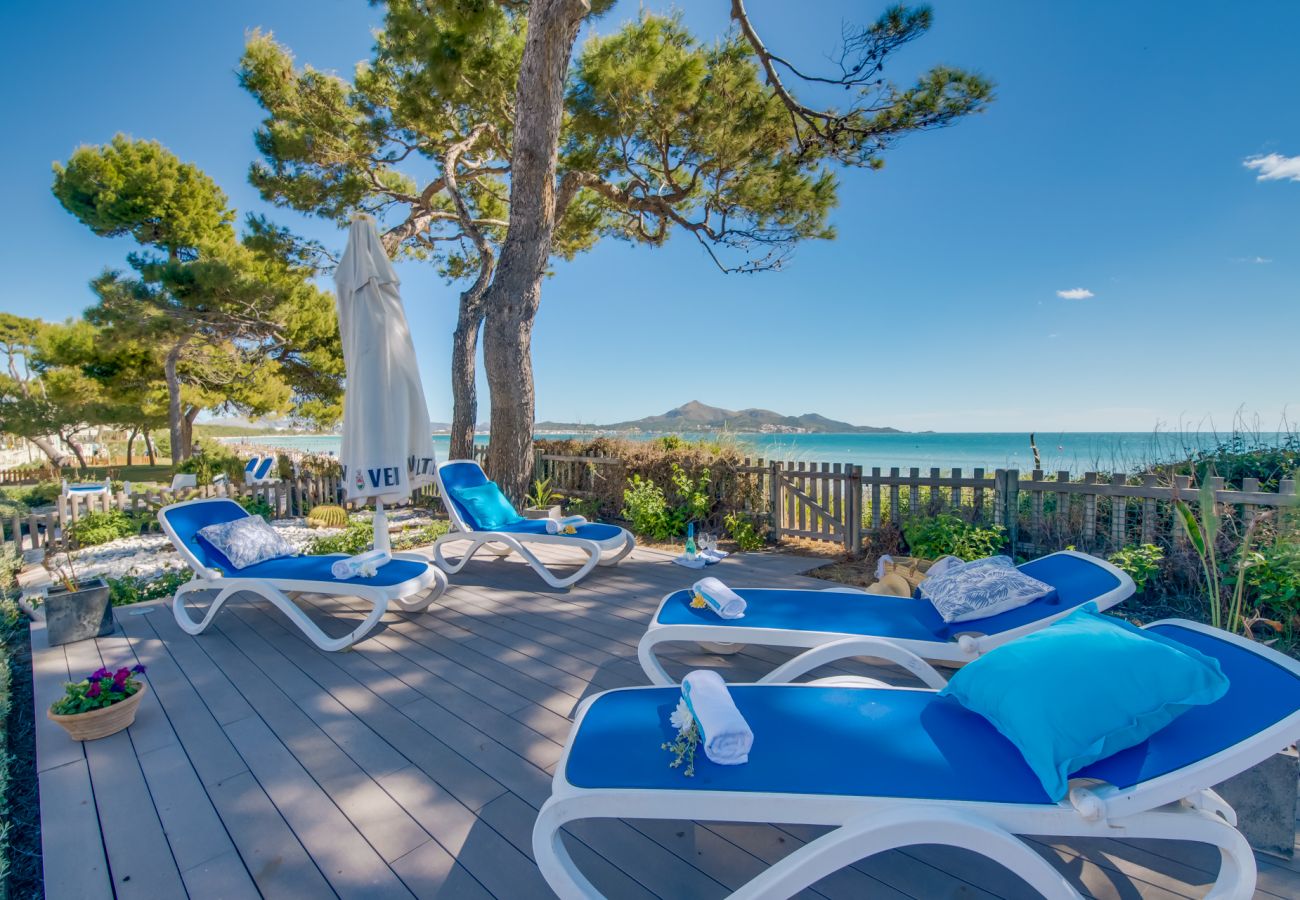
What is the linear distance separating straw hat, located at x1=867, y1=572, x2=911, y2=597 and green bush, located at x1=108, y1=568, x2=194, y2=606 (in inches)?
198

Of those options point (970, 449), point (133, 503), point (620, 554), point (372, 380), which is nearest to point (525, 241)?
point (372, 380)

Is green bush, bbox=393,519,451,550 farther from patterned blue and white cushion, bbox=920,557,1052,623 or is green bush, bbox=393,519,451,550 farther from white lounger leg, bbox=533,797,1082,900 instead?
white lounger leg, bbox=533,797,1082,900

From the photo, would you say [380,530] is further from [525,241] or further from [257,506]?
[257,506]

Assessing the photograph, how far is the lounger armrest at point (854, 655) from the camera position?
7.08 ft

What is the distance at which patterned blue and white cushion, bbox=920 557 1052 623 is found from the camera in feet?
8.27

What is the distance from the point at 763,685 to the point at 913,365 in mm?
35313

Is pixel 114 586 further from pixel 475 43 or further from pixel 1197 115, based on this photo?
pixel 1197 115

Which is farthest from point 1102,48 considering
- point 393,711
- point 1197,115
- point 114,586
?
point 114,586

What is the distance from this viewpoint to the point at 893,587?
3.46 metres

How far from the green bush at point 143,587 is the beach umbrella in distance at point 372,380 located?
Answer: 1.76 m

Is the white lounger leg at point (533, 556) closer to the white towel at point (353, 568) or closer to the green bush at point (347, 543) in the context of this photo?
the green bush at point (347, 543)

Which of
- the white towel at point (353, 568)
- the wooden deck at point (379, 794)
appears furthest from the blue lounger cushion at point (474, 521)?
the wooden deck at point (379, 794)

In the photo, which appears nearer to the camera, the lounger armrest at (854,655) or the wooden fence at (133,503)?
the lounger armrest at (854,655)

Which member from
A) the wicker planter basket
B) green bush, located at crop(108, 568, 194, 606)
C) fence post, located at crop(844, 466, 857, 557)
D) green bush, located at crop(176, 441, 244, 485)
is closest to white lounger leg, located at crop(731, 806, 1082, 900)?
the wicker planter basket
